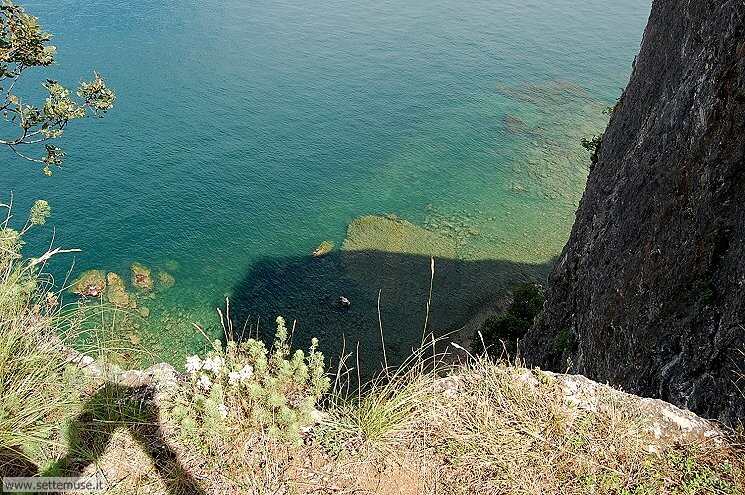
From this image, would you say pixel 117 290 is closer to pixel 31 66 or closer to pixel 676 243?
pixel 31 66

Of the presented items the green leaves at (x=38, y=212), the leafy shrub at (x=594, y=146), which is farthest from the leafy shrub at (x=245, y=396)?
the leafy shrub at (x=594, y=146)

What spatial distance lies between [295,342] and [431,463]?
900 inches

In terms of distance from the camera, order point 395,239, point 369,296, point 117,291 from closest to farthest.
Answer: point 117,291 → point 369,296 → point 395,239

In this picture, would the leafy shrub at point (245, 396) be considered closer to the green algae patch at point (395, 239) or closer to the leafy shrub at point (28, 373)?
the leafy shrub at point (28, 373)

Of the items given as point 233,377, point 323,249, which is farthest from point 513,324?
point 233,377

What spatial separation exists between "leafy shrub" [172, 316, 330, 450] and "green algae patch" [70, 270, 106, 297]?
26915 millimetres

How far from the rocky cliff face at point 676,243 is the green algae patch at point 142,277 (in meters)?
23.4

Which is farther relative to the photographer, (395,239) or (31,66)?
(395,239)

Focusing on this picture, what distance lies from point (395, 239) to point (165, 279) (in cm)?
1504

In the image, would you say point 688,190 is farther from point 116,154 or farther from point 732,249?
point 116,154

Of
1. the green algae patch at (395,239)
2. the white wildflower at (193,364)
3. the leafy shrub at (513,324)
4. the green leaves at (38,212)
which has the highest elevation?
the green leaves at (38,212)

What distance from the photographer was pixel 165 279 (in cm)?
3091

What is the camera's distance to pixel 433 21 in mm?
73625

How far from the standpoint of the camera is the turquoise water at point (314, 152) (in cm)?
3134
